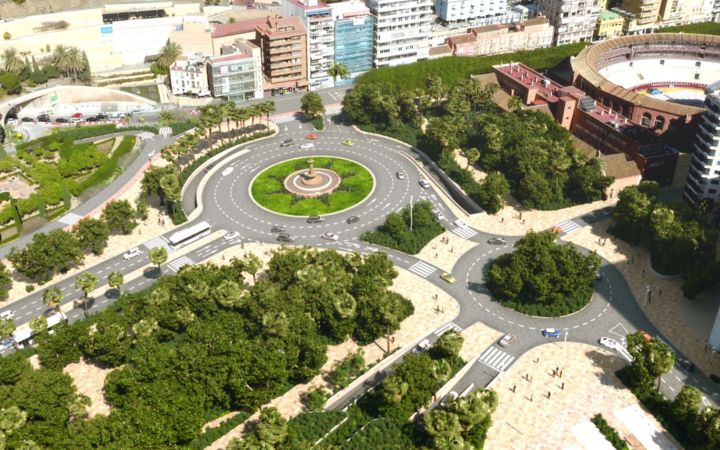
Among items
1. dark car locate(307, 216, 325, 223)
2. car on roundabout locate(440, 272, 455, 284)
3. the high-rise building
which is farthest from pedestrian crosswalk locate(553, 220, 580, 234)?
dark car locate(307, 216, 325, 223)

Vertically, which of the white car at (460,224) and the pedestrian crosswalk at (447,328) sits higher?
the white car at (460,224)

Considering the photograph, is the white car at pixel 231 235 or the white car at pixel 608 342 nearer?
the white car at pixel 608 342

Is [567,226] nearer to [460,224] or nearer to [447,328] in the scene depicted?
[460,224]

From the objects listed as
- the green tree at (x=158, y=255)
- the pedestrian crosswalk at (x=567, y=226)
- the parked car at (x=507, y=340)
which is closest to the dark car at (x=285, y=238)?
the green tree at (x=158, y=255)

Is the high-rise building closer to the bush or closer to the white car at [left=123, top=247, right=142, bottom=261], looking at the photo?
the bush

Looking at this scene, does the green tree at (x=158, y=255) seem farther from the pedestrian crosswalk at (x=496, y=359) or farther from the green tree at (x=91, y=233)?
the pedestrian crosswalk at (x=496, y=359)

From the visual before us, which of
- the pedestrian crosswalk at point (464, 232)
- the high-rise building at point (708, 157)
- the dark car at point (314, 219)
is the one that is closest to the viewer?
the high-rise building at point (708, 157)
